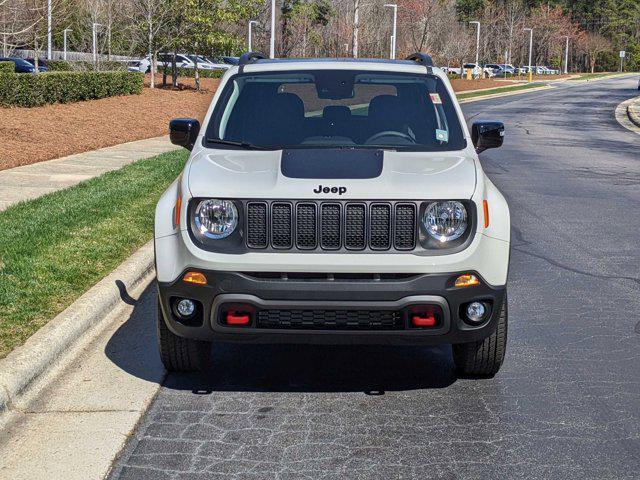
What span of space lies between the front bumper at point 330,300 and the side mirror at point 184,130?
1.52 metres

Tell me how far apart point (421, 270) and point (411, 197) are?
1.26 feet

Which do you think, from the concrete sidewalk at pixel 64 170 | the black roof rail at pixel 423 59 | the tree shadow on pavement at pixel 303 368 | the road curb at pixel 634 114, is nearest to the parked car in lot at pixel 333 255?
the tree shadow on pavement at pixel 303 368

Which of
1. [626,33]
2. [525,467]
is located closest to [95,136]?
[525,467]

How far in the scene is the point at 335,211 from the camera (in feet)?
17.6

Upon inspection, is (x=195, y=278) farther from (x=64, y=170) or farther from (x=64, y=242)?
(x=64, y=170)

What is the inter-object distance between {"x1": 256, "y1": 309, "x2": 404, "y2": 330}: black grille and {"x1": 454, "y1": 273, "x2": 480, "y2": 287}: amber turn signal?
0.35m

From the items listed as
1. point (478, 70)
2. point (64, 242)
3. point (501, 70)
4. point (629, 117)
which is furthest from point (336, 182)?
point (501, 70)

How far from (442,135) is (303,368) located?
1726 millimetres

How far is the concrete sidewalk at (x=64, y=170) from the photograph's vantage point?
13.1m

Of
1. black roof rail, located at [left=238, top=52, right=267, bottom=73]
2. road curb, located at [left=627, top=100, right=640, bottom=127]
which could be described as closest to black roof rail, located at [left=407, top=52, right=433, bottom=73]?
black roof rail, located at [left=238, top=52, right=267, bottom=73]

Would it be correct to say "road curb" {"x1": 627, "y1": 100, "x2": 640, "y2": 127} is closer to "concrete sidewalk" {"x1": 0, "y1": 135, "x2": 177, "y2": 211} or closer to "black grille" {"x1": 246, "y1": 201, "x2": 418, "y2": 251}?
"concrete sidewalk" {"x1": 0, "y1": 135, "x2": 177, "y2": 211}

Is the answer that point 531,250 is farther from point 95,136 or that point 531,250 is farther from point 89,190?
point 95,136

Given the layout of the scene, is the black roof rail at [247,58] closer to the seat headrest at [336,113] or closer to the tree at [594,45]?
the seat headrest at [336,113]

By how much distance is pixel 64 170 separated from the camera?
15.9 metres
